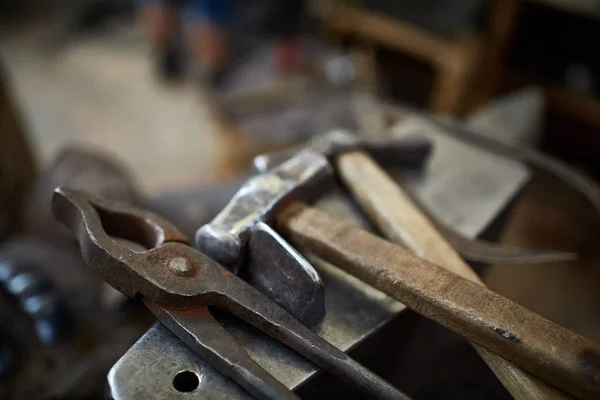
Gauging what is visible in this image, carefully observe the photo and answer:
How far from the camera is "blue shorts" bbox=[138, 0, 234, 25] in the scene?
3277mm

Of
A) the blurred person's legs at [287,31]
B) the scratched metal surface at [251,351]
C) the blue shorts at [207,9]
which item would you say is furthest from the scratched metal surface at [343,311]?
the blue shorts at [207,9]

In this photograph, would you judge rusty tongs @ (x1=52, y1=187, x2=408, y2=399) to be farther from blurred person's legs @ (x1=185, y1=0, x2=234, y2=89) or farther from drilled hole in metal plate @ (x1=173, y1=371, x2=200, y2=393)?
blurred person's legs @ (x1=185, y1=0, x2=234, y2=89)

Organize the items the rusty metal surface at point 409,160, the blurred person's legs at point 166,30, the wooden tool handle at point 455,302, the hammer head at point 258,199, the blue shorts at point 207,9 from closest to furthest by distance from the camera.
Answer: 1. the wooden tool handle at point 455,302
2. the hammer head at point 258,199
3. the rusty metal surface at point 409,160
4. the blue shorts at point 207,9
5. the blurred person's legs at point 166,30

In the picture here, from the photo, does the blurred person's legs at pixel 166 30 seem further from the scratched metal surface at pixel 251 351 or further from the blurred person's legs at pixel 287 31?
the scratched metal surface at pixel 251 351

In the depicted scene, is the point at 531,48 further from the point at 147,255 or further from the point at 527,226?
the point at 147,255

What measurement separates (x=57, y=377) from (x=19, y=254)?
352 mm

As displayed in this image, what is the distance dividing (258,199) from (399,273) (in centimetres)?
25

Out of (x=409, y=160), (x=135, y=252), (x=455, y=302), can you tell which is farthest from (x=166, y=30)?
(x=455, y=302)

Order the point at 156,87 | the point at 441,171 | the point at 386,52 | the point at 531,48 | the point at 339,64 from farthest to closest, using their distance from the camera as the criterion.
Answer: the point at 156,87, the point at 386,52, the point at 339,64, the point at 531,48, the point at 441,171

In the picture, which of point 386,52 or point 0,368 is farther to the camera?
point 386,52

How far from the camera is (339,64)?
2756mm

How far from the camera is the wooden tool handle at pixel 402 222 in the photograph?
669 mm

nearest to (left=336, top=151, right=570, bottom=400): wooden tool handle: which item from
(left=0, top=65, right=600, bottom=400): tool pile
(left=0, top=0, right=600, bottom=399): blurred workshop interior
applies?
(left=0, top=65, right=600, bottom=400): tool pile

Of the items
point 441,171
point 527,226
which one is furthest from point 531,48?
point 441,171
